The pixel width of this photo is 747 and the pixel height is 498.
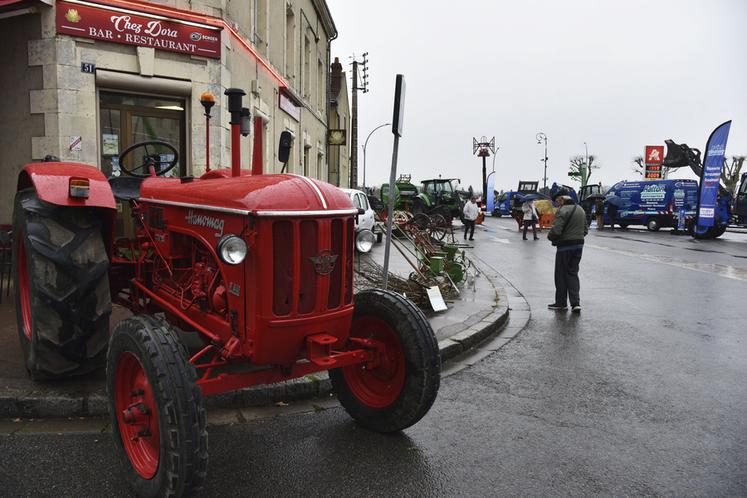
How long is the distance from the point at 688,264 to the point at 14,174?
13798 millimetres

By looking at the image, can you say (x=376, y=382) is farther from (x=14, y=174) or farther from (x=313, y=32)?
(x=313, y=32)

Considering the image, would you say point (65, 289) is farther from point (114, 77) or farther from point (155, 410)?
point (114, 77)

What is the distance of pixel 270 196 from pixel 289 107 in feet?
44.4

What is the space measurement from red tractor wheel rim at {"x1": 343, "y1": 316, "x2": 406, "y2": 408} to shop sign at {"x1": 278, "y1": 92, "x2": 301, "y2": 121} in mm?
11948

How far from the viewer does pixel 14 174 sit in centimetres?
877

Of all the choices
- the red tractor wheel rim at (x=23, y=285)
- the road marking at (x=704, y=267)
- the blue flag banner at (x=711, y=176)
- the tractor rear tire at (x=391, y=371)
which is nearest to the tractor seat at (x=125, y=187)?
the red tractor wheel rim at (x=23, y=285)

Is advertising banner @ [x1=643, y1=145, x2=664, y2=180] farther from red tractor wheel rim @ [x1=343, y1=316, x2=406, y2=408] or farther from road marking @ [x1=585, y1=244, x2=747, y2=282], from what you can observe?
red tractor wheel rim @ [x1=343, y1=316, x2=406, y2=408]

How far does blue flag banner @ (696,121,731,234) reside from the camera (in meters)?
21.4

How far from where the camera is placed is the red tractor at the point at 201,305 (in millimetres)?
2592

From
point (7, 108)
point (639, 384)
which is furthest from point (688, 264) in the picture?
point (7, 108)

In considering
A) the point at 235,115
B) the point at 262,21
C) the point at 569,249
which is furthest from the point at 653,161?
the point at 235,115

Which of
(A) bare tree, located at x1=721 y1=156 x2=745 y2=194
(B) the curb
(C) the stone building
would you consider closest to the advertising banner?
(A) bare tree, located at x1=721 y1=156 x2=745 y2=194

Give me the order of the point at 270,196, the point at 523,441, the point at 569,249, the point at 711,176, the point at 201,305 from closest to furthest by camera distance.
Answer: the point at 270,196, the point at 201,305, the point at 523,441, the point at 569,249, the point at 711,176

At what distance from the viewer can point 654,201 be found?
27.1 m
